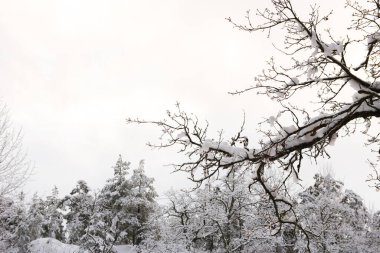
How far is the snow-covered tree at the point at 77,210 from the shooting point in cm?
4131

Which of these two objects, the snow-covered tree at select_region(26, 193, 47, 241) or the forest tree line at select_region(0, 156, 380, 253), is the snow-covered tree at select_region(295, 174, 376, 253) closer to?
the forest tree line at select_region(0, 156, 380, 253)

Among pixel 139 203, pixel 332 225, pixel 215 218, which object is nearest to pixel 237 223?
pixel 215 218

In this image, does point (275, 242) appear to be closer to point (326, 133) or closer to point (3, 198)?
point (3, 198)

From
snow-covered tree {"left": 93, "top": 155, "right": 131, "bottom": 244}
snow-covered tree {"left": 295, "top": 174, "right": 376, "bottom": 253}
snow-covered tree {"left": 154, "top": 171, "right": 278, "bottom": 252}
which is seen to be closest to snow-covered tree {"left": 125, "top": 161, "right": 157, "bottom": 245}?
snow-covered tree {"left": 93, "top": 155, "right": 131, "bottom": 244}

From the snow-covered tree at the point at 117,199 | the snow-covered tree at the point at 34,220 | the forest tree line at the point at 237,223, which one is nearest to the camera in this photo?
the forest tree line at the point at 237,223

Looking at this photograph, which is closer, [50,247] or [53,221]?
[50,247]

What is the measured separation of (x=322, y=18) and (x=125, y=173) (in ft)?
125

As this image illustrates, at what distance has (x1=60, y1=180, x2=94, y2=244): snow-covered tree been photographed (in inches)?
1626

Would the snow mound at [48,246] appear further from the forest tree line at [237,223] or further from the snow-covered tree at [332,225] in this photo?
the snow-covered tree at [332,225]

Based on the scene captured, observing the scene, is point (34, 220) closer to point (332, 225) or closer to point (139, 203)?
point (139, 203)

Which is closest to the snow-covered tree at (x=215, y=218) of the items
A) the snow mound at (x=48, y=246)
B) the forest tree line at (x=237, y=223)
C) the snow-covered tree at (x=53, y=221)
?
the forest tree line at (x=237, y=223)

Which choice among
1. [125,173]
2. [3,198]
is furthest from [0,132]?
[125,173]

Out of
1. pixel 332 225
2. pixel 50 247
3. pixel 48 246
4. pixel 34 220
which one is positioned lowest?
pixel 50 247

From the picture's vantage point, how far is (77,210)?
4481 cm
